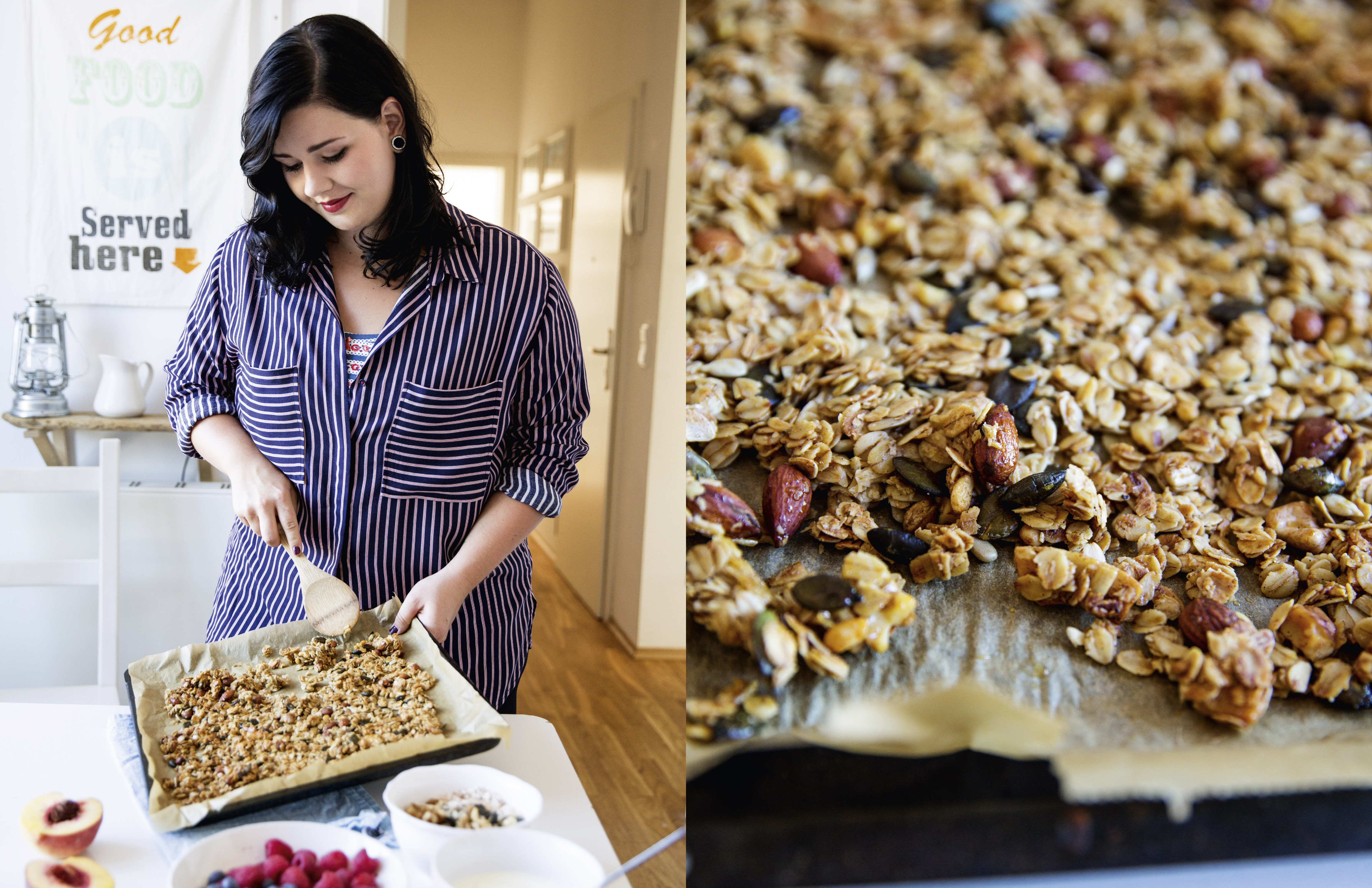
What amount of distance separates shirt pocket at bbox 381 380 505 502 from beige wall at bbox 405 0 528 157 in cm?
279

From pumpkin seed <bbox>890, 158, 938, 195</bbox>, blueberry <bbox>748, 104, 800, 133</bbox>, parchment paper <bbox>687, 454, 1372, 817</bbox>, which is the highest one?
blueberry <bbox>748, 104, 800, 133</bbox>

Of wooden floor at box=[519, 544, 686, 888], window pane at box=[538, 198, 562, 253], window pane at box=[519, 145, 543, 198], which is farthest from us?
window pane at box=[519, 145, 543, 198]

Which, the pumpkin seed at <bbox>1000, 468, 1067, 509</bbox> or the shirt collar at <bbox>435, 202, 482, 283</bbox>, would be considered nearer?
the pumpkin seed at <bbox>1000, 468, 1067, 509</bbox>

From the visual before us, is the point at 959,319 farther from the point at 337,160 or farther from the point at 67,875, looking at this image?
the point at 67,875

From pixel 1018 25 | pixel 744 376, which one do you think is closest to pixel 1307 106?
pixel 1018 25

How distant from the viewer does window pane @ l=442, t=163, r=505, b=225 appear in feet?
12.0

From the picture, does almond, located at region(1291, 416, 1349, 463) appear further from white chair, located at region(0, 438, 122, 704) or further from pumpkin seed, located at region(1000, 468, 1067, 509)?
white chair, located at region(0, 438, 122, 704)

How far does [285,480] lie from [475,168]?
3.05m

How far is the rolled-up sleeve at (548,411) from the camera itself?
35.2 inches

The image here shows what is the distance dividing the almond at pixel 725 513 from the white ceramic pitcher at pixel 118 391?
119cm

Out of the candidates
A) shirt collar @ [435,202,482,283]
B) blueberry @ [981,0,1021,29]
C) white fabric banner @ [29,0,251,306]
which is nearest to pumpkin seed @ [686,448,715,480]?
shirt collar @ [435,202,482,283]

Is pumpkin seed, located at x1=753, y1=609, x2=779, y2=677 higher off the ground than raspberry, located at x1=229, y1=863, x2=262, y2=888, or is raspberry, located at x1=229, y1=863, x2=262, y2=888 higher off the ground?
pumpkin seed, located at x1=753, y1=609, x2=779, y2=677

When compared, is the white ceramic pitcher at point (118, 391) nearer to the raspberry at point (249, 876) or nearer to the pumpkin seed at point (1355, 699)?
the raspberry at point (249, 876)

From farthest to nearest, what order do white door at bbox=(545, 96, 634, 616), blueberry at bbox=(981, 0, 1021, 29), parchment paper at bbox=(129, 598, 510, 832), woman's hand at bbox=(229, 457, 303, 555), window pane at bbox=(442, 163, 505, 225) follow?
window pane at bbox=(442, 163, 505, 225) < white door at bbox=(545, 96, 634, 616) < blueberry at bbox=(981, 0, 1021, 29) < woman's hand at bbox=(229, 457, 303, 555) < parchment paper at bbox=(129, 598, 510, 832)
